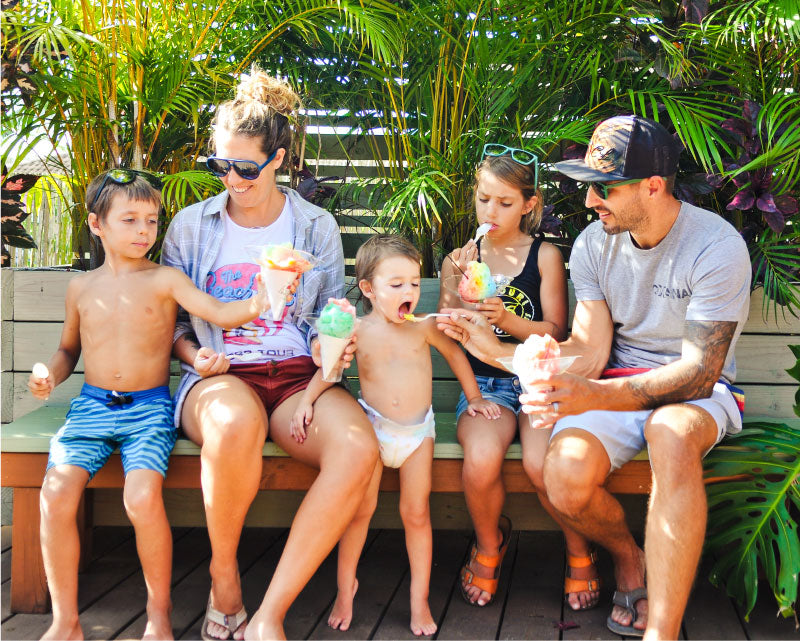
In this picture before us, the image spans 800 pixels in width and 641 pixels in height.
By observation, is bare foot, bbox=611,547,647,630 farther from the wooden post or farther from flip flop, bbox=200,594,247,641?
the wooden post

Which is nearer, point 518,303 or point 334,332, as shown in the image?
point 334,332

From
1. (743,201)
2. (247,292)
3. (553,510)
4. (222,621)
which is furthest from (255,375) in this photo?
(743,201)

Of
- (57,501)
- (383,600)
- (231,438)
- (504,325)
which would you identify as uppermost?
(504,325)

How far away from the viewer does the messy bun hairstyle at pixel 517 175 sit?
3.35 meters

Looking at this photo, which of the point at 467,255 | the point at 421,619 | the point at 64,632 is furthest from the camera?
the point at 467,255

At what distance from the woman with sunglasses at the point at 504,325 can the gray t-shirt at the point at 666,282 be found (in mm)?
202

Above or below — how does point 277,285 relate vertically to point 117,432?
above

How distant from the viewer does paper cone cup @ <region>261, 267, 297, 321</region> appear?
272 centimetres

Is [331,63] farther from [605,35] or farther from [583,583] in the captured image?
[583,583]

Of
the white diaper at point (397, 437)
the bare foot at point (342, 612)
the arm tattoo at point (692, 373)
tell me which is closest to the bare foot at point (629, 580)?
the arm tattoo at point (692, 373)

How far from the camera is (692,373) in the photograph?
9.04 ft

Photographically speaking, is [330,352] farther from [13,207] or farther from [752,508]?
[13,207]

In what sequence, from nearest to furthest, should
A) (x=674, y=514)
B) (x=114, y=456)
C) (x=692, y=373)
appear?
(x=674, y=514) → (x=692, y=373) → (x=114, y=456)

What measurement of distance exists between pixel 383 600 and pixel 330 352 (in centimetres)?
98
